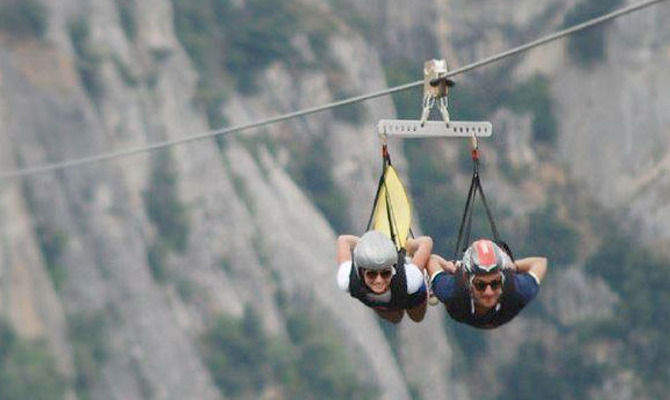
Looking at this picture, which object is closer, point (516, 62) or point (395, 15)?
point (516, 62)

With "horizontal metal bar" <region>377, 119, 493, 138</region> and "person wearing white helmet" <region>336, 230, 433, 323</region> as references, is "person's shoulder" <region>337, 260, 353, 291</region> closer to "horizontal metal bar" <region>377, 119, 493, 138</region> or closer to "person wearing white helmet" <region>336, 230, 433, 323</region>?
"person wearing white helmet" <region>336, 230, 433, 323</region>

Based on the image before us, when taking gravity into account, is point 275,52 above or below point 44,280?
above

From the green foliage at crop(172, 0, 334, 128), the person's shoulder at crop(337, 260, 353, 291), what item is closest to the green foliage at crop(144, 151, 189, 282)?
the green foliage at crop(172, 0, 334, 128)

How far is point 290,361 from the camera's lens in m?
73.2

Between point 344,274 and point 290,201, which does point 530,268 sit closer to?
point 344,274

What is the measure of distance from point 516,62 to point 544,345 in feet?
33.7

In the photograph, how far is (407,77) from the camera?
82000 mm

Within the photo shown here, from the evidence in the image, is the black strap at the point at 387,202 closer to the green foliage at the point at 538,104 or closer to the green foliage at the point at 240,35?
the green foliage at the point at 240,35

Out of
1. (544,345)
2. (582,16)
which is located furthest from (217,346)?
(582,16)

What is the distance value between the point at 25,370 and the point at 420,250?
52.2 metres

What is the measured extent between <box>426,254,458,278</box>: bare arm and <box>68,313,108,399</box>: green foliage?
2080 inches

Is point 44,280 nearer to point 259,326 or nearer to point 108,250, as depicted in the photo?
point 108,250

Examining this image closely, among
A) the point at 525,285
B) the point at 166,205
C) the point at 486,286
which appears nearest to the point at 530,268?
the point at 525,285

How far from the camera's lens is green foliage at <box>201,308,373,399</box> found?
73.0 metres
